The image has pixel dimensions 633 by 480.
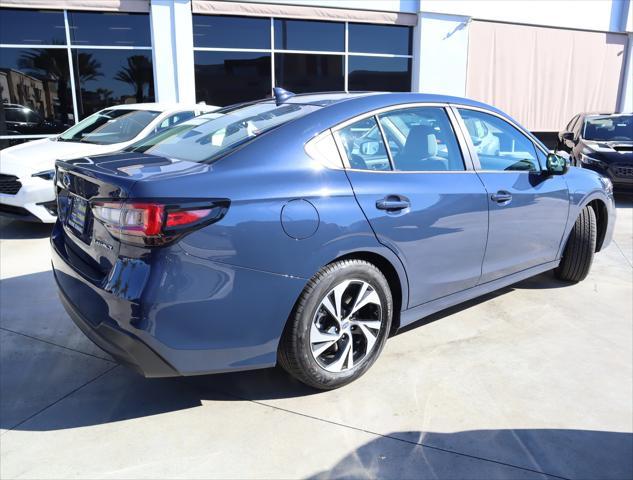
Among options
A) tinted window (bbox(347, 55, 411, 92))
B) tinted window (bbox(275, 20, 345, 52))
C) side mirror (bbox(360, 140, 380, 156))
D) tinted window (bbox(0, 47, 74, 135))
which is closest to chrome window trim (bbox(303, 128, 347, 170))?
side mirror (bbox(360, 140, 380, 156))

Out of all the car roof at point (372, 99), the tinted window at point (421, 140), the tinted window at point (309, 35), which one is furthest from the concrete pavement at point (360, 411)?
the tinted window at point (309, 35)

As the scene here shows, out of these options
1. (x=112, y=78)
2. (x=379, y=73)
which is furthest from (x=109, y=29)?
(x=379, y=73)

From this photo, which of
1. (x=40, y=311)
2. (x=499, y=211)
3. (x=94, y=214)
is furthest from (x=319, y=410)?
(x=40, y=311)

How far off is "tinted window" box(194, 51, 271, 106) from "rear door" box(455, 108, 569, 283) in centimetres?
924

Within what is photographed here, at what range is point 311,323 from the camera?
2777 mm

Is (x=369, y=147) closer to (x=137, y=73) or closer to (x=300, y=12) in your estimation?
(x=137, y=73)

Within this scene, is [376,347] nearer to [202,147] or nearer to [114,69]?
[202,147]

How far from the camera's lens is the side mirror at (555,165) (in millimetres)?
4074

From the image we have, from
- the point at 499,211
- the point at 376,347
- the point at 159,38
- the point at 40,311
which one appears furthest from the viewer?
the point at 159,38

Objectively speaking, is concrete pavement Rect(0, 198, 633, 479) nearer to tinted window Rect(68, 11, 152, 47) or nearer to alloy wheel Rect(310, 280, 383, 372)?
alloy wheel Rect(310, 280, 383, 372)

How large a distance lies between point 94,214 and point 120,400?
3.45 ft

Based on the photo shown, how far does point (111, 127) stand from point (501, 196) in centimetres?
560

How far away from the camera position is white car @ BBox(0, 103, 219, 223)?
6089 mm

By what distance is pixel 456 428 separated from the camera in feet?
8.96
